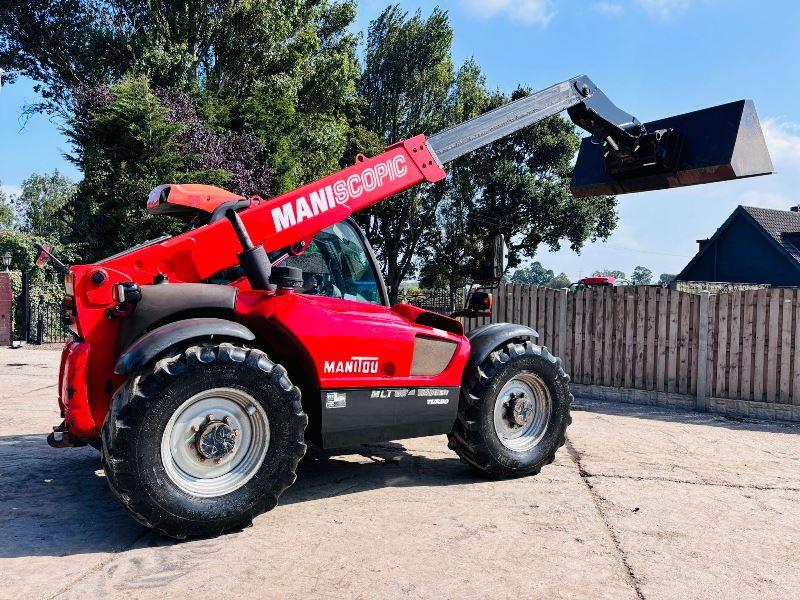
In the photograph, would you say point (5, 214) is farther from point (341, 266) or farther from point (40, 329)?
point (341, 266)

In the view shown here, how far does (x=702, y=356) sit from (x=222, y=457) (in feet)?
24.1

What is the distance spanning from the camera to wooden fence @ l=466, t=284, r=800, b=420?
848 cm

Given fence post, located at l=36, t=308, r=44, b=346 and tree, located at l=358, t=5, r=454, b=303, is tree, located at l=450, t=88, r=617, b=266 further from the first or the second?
fence post, located at l=36, t=308, r=44, b=346

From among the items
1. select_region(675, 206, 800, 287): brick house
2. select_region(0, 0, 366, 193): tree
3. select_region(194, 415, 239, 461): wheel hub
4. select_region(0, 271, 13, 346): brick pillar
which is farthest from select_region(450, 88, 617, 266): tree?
select_region(194, 415, 239, 461): wheel hub

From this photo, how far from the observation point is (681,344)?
9.23 metres

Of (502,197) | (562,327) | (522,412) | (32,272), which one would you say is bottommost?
(522,412)

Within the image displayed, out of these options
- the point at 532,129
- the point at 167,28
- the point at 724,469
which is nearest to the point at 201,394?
the point at 724,469

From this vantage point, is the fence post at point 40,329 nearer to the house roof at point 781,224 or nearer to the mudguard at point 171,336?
the mudguard at point 171,336

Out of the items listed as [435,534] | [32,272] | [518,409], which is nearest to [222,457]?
[435,534]

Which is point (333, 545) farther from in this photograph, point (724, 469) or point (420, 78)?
point (420, 78)

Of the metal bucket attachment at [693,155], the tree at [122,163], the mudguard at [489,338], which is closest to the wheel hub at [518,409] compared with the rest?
the mudguard at [489,338]

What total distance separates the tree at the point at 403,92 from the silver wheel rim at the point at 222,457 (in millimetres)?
27822

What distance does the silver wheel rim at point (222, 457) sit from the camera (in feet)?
12.4

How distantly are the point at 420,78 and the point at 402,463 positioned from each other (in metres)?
29.2
